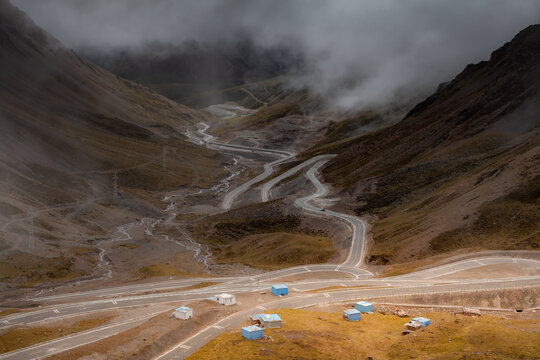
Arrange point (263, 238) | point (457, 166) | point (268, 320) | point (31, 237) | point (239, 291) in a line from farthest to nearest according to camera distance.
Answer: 1. point (457, 166)
2. point (263, 238)
3. point (31, 237)
4. point (239, 291)
5. point (268, 320)

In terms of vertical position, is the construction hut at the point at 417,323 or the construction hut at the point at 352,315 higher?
the construction hut at the point at 352,315

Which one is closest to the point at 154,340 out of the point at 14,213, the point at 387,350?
the point at 387,350

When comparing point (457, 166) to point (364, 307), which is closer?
point (364, 307)

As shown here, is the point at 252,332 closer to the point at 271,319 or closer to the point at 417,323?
the point at 271,319

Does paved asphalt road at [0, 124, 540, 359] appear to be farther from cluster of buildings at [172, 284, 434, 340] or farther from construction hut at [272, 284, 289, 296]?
cluster of buildings at [172, 284, 434, 340]

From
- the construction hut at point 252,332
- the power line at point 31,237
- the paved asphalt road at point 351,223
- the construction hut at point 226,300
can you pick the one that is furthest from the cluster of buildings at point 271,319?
the power line at point 31,237

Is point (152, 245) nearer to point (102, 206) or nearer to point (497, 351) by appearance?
point (102, 206)

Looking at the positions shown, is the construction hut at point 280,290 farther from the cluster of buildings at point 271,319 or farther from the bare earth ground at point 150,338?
the cluster of buildings at point 271,319

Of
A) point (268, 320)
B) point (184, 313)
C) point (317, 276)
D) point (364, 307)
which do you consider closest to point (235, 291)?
point (317, 276)
